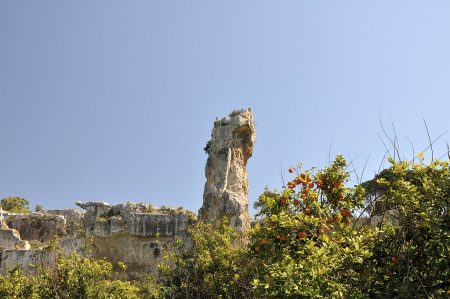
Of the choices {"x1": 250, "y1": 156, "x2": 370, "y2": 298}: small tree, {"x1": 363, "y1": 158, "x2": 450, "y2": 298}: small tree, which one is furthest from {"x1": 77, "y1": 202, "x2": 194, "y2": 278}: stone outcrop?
{"x1": 363, "y1": 158, "x2": 450, "y2": 298}: small tree

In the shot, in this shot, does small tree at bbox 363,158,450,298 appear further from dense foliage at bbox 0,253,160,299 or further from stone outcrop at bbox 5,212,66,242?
stone outcrop at bbox 5,212,66,242

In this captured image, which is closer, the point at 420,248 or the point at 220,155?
the point at 420,248

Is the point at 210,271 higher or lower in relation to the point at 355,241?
lower

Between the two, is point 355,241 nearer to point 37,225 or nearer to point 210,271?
point 210,271

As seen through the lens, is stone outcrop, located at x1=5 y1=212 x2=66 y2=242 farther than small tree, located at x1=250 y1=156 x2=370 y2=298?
Yes

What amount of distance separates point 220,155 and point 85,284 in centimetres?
1221

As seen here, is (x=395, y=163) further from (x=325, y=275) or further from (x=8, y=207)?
(x=8, y=207)

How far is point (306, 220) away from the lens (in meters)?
6.29

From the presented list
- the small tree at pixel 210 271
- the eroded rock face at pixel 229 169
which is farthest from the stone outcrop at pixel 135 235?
the small tree at pixel 210 271

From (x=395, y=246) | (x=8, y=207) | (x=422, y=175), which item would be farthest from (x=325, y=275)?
(x=8, y=207)

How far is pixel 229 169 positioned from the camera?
22.1m

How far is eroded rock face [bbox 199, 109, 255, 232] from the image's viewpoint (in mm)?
20641

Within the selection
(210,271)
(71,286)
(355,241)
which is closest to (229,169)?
(210,271)

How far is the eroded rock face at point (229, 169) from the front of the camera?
813 inches
